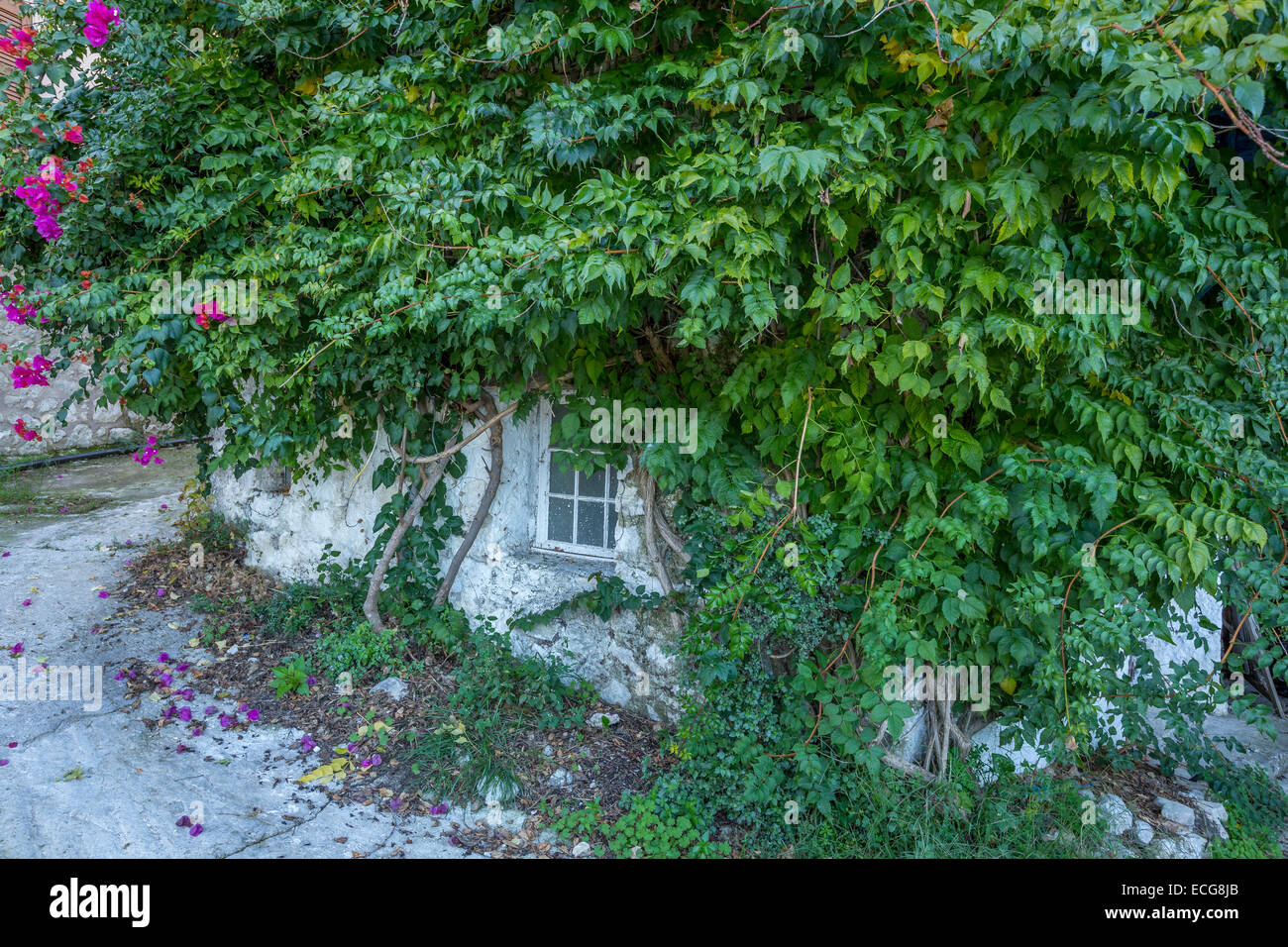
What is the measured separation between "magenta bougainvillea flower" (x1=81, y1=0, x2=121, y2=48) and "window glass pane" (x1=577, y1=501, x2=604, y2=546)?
3.81 m

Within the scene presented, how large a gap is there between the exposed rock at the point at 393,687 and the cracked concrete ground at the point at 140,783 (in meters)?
0.50

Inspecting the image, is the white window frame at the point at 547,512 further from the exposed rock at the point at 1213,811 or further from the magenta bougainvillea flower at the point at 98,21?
the exposed rock at the point at 1213,811

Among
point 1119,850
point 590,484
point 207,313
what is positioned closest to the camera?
point 1119,850

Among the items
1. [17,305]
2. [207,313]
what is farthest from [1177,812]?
[17,305]

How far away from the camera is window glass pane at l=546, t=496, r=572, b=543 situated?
4.80m

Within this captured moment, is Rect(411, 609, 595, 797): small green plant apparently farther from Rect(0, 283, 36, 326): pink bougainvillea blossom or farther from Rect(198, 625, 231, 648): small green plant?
Rect(0, 283, 36, 326): pink bougainvillea blossom

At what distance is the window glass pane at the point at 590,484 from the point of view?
4.66m

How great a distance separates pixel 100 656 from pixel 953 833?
199 inches

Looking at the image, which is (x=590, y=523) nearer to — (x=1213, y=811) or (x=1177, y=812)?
(x=1177, y=812)

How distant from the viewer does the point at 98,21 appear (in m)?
4.14

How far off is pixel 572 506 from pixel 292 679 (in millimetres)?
1952

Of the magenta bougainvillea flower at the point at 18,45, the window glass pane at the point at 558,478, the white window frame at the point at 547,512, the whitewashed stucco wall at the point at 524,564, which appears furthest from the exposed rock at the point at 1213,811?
the magenta bougainvillea flower at the point at 18,45

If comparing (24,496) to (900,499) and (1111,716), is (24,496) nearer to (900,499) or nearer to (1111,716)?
(900,499)
